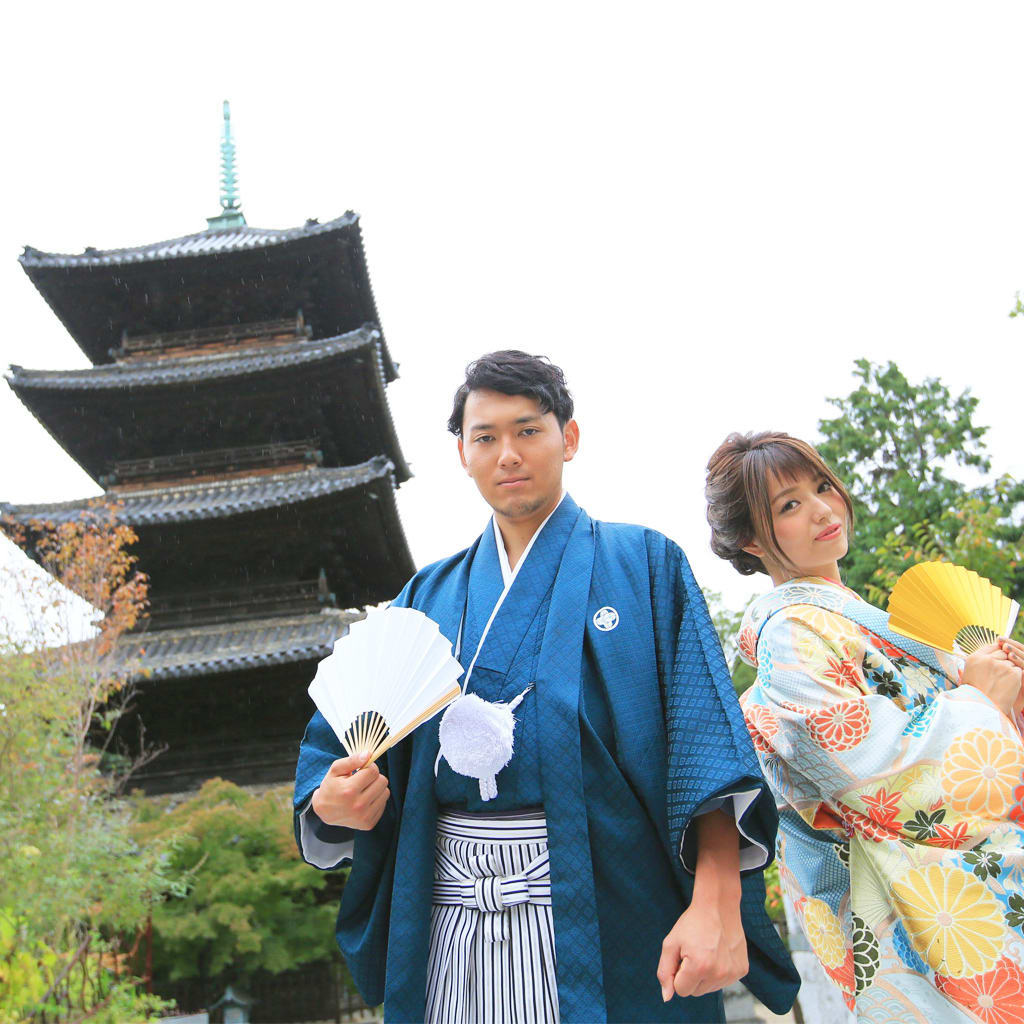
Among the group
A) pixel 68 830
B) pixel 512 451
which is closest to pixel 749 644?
pixel 512 451

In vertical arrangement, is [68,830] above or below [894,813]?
above

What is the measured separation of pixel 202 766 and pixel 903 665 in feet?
27.5

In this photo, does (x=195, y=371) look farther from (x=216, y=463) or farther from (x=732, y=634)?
(x=732, y=634)

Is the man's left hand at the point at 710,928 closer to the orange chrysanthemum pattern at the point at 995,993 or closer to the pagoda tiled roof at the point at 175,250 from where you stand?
the orange chrysanthemum pattern at the point at 995,993

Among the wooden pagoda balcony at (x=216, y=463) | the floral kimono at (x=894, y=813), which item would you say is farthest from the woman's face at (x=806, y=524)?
the wooden pagoda balcony at (x=216, y=463)

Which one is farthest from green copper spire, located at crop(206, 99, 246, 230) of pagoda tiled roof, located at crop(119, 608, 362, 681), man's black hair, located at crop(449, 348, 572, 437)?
man's black hair, located at crop(449, 348, 572, 437)

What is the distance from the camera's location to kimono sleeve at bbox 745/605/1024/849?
1499 mm

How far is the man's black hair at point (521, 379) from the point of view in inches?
66.5

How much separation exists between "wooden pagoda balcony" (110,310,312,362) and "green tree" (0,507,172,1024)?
3.23m

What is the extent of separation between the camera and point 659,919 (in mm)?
1414

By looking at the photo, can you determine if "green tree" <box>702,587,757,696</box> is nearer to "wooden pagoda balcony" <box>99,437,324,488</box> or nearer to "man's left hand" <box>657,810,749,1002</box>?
"wooden pagoda balcony" <box>99,437,324,488</box>

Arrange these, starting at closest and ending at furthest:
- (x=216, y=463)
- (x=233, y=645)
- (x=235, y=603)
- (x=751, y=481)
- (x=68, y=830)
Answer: (x=751, y=481) < (x=68, y=830) < (x=233, y=645) < (x=235, y=603) < (x=216, y=463)

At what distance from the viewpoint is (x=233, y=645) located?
29.0 ft

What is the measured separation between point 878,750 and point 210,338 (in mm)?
10759
